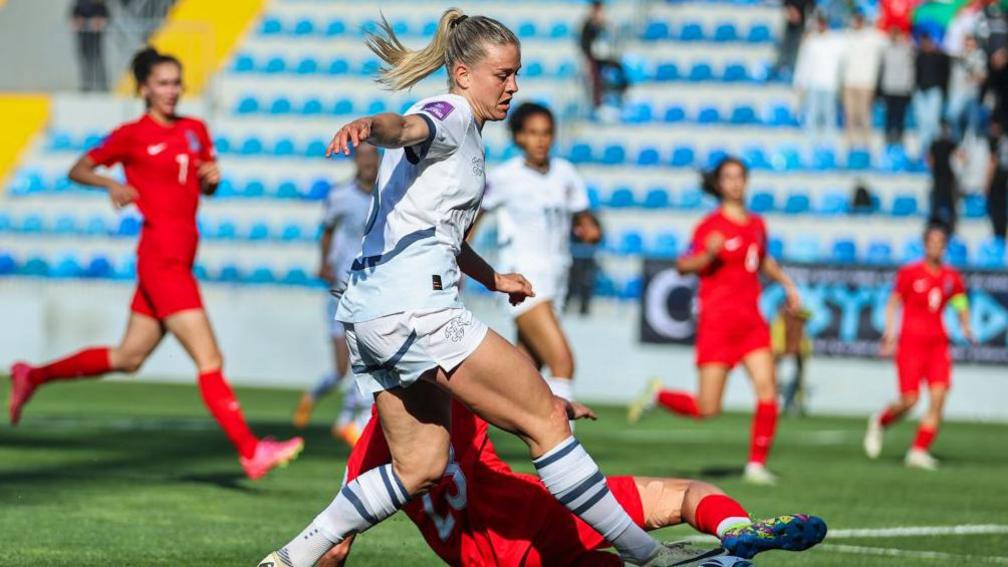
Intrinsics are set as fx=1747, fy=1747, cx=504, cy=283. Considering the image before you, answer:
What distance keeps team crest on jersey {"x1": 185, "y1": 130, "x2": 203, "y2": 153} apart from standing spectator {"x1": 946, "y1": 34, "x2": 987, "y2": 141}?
53.5 ft

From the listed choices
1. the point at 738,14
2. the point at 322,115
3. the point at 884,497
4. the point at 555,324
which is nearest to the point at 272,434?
the point at 555,324

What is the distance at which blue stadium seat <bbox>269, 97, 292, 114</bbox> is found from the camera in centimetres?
2752

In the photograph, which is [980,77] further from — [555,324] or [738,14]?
[555,324]

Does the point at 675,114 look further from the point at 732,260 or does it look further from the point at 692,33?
the point at 732,260

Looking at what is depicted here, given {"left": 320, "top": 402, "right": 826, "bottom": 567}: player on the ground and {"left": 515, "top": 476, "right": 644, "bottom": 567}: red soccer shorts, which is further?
{"left": 515, "top": 476, "right": 644, "bottom": 567}: red soccer shorts

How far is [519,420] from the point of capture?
5945 mm

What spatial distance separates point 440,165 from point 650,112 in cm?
2064

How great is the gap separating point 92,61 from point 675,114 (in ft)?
29.8

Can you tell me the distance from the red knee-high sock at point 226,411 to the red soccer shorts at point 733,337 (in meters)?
3.71

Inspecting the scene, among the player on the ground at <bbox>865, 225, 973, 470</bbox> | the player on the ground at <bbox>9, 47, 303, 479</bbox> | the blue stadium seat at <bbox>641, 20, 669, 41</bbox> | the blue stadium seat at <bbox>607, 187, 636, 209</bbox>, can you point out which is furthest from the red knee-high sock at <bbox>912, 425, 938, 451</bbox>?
the blue stadium seat at <bbox>641, 20, 669, 41</bbox>

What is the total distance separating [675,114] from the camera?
1026 inches

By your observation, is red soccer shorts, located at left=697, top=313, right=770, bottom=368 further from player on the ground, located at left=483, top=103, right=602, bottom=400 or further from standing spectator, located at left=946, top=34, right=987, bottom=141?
standing spectator, located at left=946, top=34, right=987, bottom=141

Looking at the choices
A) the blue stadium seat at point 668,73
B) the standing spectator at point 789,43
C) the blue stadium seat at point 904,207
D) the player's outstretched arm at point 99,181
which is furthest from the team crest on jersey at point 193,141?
the blue stadium seat at point 668,73

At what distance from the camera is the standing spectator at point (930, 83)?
23.5 meters
